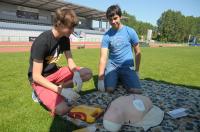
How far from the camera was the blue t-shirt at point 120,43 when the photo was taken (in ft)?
19.2

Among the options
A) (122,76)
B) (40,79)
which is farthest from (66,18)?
(122,76)

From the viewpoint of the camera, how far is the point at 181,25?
106 m

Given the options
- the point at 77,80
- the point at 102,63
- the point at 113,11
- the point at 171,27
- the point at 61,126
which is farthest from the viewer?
the point at 171,27

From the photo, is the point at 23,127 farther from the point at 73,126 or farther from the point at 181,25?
the point at 181,25

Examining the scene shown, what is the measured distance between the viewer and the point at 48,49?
4426mm

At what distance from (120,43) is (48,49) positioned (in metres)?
2.07

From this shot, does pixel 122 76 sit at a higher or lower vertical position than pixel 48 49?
lower

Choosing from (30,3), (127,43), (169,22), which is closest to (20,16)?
(30,3)

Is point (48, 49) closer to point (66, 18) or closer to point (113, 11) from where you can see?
point (66, 18)

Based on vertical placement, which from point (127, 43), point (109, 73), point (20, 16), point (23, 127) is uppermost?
point (20, 16)

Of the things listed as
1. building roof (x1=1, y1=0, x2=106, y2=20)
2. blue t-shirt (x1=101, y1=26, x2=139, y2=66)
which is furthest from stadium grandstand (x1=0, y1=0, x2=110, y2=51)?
blue t-shirt (x1=101, y1=26, x2=139, y2=66)

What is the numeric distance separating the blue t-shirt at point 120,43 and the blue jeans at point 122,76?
0.14m

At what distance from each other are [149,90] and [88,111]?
2441 mm

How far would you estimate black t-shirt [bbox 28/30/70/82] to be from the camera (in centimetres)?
419
